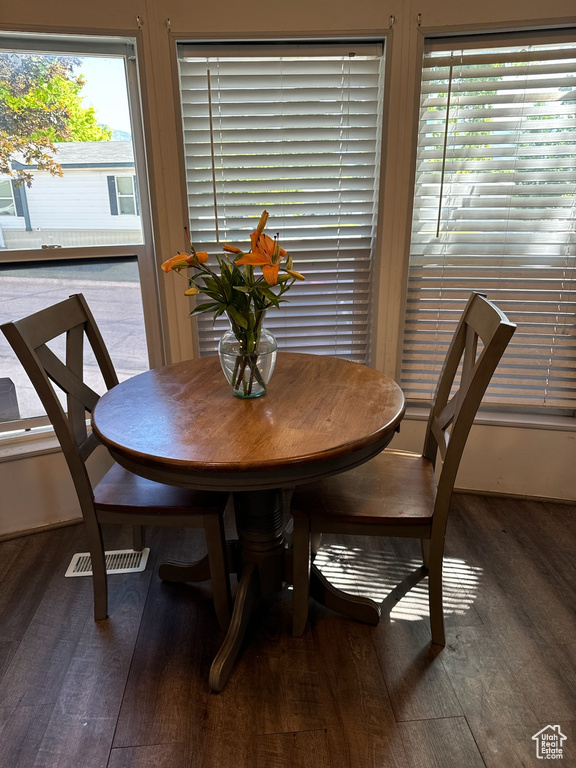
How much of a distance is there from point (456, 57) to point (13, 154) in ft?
5.88

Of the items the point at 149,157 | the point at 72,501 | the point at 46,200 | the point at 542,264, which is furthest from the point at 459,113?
the point at 72,501

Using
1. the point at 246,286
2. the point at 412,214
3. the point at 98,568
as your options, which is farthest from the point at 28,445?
the point at 412,214

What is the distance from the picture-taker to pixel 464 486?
2516 mm

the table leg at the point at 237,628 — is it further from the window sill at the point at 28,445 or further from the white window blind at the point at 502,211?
the white window blind at the point at 502,211

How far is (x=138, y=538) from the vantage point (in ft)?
6.71

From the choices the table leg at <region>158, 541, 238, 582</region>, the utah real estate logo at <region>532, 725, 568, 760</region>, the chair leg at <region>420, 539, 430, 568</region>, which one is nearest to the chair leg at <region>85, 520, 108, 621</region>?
the table leg at <region>158, 541, 238, 582</region>

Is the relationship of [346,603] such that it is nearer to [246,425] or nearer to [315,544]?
[315,544]

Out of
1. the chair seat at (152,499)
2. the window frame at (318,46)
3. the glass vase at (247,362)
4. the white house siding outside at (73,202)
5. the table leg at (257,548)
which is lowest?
the table leg at (257,548)

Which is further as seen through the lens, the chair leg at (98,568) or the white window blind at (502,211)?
the white window blind at (502,211)

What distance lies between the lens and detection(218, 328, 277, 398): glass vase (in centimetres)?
150

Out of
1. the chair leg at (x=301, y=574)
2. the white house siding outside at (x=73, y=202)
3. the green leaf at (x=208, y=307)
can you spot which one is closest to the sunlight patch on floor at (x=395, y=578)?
the chair leg at (x=301, y=574)

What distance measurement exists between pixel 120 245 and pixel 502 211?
165 cm

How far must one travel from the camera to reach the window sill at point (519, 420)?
7.69 ft

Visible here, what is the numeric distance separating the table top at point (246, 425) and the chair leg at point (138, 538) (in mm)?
641
